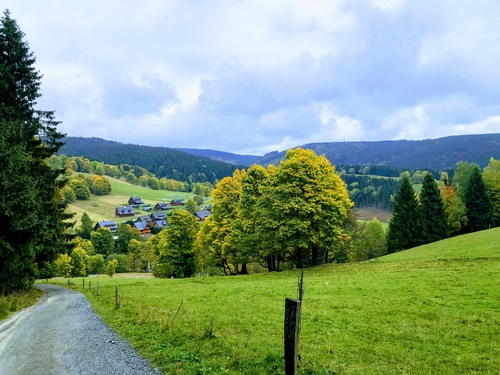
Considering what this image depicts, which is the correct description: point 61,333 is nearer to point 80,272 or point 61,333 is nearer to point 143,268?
point 80,272

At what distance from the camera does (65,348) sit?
12953mm

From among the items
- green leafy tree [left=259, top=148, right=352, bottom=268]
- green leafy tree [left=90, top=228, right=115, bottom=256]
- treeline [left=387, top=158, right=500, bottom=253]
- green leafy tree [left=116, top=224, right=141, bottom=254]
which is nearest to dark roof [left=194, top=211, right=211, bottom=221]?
green leafy tree [left=116, top=224, right=141, bottom=254]

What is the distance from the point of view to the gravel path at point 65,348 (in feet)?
34.6

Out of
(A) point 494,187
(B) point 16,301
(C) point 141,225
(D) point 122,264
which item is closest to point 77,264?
(D) point 122,264

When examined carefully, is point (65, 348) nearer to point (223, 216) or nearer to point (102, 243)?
point (223, 216)

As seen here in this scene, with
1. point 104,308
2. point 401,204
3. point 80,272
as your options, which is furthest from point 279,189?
point 80,272

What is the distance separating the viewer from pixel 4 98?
27.5 m

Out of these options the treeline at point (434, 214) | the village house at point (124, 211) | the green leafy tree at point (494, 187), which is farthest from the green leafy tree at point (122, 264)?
the green leafy tree at point (494, 187)

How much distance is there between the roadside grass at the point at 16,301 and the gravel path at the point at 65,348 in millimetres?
2646

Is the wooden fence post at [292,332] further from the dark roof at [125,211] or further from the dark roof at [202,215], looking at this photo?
the dark roof at [125,211]

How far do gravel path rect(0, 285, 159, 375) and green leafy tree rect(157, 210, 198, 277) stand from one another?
36.0 m

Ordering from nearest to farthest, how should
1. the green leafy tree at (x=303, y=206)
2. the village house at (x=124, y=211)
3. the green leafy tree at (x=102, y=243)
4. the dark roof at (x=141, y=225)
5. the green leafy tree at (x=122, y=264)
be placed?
the green leafy tree at (x=303, y=206) < the green leafy tree at (x=122, y=264) < the green leafy tree at (x=102, y=243) < the dark roof at (x=141, y=225) < the village house at (x=124, y=211)

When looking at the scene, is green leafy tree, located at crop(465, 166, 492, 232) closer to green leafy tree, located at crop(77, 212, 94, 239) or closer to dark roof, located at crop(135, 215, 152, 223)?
green leafy tree, located at crop(77, 212, 94, 239)

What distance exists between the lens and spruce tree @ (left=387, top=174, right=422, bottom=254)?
2384 inches
